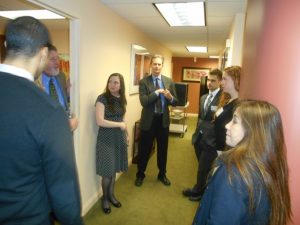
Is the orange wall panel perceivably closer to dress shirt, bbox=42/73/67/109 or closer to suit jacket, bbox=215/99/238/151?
suit jacket, bbox=215/99/238/151

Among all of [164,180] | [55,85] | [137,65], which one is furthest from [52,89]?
[137,65]

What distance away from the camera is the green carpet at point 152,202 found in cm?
247

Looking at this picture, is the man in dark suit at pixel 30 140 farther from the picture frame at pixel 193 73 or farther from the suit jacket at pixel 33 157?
the picture frame at pixel 193 73

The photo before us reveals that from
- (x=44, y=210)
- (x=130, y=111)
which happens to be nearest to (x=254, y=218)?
(x=44, y=210)

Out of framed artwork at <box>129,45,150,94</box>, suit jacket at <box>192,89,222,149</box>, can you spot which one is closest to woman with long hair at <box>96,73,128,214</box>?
suit jacket at <box>192,89,222,149</box>

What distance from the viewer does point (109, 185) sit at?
2592 millimetres

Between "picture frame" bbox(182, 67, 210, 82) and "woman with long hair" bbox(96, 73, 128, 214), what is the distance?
7148 millimetres

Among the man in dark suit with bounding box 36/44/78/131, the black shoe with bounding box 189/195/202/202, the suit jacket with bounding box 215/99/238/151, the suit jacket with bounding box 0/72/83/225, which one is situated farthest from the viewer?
the black shoe with bounding box 189/195/202/202

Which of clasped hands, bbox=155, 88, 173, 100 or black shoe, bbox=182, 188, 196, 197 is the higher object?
clasped hands, bbox=155, 88, 173, 100

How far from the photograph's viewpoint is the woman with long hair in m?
2.45

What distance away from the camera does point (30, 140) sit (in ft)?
2.91

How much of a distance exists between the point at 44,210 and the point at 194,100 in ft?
28.5

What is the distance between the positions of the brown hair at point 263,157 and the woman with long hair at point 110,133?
5.37 ft

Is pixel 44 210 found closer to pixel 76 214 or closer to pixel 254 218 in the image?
pixel 76 214
